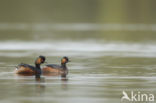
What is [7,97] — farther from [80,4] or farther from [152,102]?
[80,4]

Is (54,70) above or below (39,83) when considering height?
above

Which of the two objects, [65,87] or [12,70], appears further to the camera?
[12,70]

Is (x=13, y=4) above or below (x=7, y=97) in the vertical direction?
above

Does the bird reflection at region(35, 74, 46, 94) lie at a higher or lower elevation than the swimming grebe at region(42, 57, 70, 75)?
lower

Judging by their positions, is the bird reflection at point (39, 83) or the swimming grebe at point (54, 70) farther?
the swimming grebe at point (54, 70)

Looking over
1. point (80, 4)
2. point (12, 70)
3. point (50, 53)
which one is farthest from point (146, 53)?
point (80, 4)

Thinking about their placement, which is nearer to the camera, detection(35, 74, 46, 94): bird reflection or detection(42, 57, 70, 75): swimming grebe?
detection(35, 74, 46, 94): bird reflection

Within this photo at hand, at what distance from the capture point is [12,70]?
26547 mm

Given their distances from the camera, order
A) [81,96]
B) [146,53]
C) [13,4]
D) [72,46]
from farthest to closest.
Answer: [13,4] → [72,46] → [146,53] → [81,96]

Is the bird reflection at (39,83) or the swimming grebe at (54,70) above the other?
the swimming grebe at (54,70)

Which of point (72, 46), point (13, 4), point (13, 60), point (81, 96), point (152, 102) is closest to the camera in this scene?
point (152, 102)

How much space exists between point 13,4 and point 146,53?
4599 inches

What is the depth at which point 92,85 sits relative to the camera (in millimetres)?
22062

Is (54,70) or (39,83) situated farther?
(54,70)
